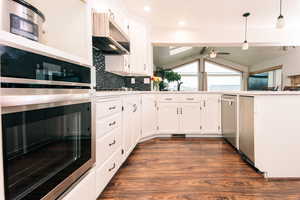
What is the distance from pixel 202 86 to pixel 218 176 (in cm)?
881

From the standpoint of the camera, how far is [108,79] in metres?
2.90

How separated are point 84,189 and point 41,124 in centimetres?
54

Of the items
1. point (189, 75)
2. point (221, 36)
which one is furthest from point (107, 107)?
point (189, 75)

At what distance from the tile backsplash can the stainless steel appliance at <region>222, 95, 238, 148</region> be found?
1563 mm

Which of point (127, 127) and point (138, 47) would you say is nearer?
point (127, 127)

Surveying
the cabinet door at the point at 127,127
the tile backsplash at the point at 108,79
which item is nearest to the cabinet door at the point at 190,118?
the tile backsplash at the point at 108,79

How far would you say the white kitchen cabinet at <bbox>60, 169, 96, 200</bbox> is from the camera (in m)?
0.94

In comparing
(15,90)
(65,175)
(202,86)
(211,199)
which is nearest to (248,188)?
(211,199)

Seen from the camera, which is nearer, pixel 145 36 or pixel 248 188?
pixel 248 188

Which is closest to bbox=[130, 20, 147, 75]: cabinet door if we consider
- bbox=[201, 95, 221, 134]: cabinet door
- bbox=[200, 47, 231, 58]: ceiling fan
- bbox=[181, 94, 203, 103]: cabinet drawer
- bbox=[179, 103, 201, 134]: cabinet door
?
bbox=[181, 94, 203, 103]: cabinet drawer

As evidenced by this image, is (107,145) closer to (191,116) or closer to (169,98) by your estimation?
(169,98)

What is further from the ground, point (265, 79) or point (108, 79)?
point (265, 79)

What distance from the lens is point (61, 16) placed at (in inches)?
46.4

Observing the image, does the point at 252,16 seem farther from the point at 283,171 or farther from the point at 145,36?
the point at 283,171
